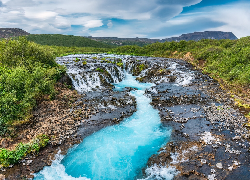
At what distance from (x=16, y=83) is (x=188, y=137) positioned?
17427 millimetres

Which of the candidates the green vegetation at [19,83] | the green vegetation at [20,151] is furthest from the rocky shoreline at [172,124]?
the green vegetation at [19,83]

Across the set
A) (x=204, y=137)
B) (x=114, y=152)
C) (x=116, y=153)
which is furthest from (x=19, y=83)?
(x=204, y=137)

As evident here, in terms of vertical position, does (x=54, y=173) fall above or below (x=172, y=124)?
below

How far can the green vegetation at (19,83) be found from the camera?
42.2 feet

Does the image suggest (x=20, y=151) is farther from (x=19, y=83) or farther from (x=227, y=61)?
(x=227, y=61)

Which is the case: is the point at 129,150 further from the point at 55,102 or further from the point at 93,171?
the point at 55,102

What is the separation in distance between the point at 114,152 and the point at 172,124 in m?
6.92

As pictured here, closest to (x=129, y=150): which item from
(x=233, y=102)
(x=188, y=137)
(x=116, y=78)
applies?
(x=188, y=137)

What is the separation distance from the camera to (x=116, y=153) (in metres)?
12.2

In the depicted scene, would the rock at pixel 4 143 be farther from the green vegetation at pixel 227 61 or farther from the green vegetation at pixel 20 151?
the green vegetation at pixel 227 61

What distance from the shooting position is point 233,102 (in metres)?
19.0

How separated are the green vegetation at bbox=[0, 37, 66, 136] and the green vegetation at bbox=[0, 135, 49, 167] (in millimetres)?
2742

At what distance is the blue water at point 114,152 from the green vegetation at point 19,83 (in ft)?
19.9

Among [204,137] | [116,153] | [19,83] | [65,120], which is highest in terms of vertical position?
[19,83]
